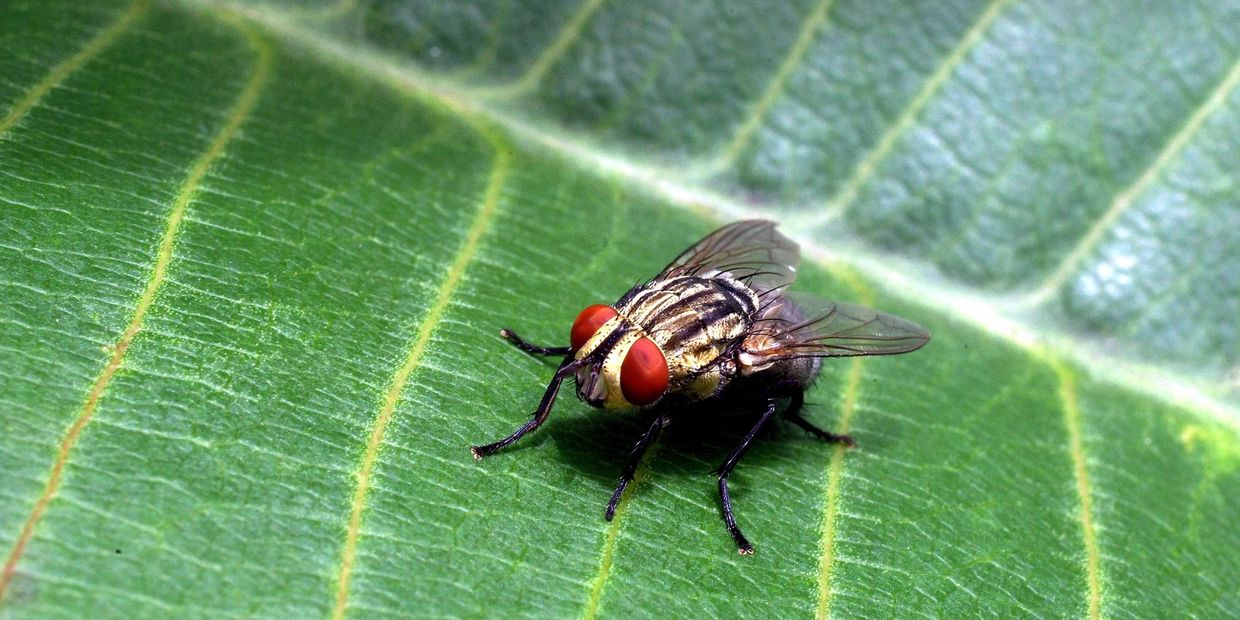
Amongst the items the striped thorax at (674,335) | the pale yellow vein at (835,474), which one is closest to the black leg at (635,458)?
the striped thorax at (674,335)

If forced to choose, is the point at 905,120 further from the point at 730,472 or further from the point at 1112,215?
the point at 730,472

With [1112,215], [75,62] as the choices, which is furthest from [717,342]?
[75,62]

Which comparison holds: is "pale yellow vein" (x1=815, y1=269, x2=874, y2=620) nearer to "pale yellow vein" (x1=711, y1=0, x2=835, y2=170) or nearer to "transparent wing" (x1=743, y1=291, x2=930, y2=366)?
"transparent wing" (x1=743, y1=291, x2=930, y2=366)

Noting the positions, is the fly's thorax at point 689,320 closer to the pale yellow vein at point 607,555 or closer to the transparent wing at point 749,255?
the transparent wing at point 749,255

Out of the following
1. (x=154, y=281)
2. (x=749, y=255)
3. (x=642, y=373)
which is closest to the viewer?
(x=154, y=281)

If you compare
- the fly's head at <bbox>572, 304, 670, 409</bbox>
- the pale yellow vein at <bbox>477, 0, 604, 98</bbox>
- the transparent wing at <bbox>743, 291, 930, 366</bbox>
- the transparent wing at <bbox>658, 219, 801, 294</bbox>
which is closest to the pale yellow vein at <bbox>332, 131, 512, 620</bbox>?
the pale yellow vein at <bbox>477, 0, 604, 98</bbox>

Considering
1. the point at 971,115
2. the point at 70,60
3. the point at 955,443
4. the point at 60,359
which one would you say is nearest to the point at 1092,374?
the point at 955,443
